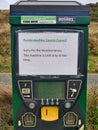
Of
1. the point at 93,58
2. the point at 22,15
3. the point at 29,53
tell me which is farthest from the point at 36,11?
the point at 93,58

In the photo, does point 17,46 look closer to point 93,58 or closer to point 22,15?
point 22,15

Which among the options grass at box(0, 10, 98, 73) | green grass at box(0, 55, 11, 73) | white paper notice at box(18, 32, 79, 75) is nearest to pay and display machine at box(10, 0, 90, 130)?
white paper notice at box(18, 32, 79, 75)

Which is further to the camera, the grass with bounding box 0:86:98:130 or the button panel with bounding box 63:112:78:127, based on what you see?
the grass with bounding box 0:86:98:130

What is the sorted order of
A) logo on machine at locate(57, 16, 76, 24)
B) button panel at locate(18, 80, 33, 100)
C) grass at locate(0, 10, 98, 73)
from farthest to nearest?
1. grass at locate(0, 10, 98, 73)
2. button panel at locate(18, 80, 33, 100)
3. logo on machine at locate(57, 16, 76, 24)

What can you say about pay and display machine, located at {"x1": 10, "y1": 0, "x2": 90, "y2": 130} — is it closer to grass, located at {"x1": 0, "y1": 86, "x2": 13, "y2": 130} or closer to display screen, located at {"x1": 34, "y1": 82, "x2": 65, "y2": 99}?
display screen, located at {"x1": 34, "y1": 82, "x2": 65, "y2": 99}

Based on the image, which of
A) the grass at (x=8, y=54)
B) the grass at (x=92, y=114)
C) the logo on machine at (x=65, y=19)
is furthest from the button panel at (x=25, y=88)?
the grass at (x=8, y=54)

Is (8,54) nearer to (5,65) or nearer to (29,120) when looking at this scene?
(5,65)

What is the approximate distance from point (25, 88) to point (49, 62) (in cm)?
38

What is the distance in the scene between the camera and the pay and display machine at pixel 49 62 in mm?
4801

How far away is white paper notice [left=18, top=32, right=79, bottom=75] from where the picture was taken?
483 cm

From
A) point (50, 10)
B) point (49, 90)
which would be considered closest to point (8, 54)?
point (49, 90)

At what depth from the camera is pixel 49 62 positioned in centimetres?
489

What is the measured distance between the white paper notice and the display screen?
0.41 feet

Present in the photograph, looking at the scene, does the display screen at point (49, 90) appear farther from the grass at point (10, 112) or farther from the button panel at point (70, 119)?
the grass at point (10, 112)
